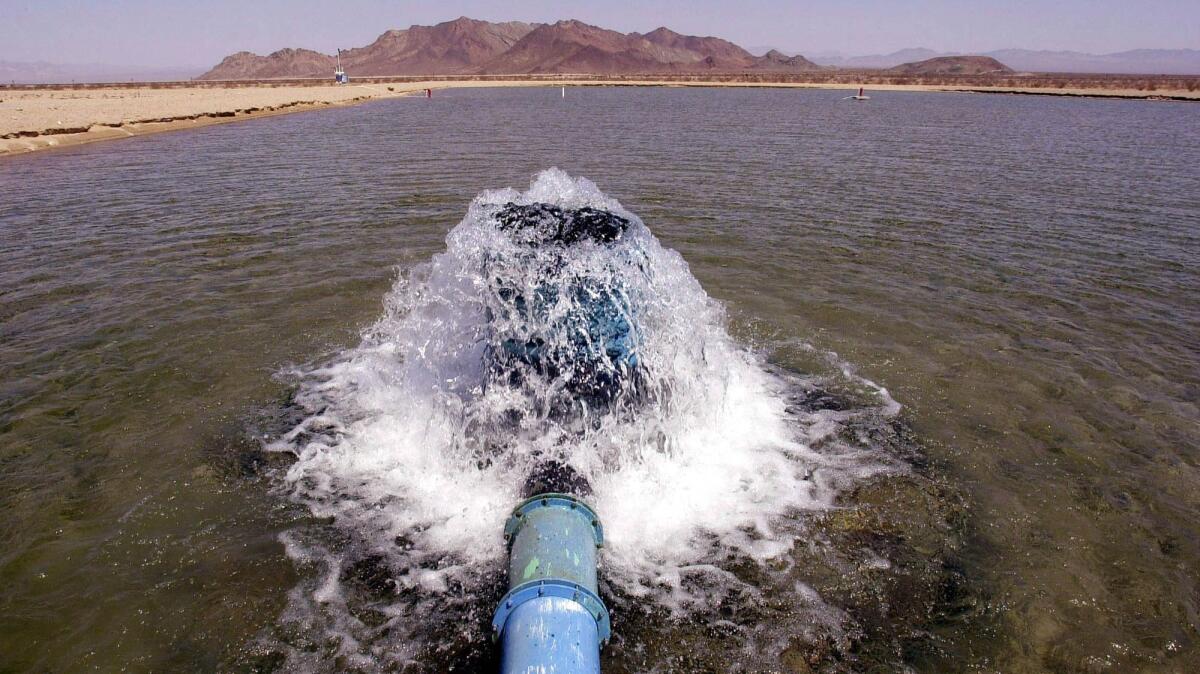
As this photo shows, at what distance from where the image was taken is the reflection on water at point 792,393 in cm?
555

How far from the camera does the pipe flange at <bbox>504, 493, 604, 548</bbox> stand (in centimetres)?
600

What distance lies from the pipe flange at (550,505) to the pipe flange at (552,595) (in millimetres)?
1046

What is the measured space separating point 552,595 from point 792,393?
5.97 m

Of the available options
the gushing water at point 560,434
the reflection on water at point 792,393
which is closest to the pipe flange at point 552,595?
the reflection on water at point 792,393

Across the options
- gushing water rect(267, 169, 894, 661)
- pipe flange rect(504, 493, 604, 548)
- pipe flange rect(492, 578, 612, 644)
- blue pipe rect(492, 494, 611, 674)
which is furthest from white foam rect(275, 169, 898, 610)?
pipe flange rect(492, 578, 612, 644)

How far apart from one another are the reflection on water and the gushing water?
1.35 feet

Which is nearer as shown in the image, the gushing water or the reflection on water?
the reflection on water

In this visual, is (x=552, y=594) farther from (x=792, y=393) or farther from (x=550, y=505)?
(x=792, y=393)

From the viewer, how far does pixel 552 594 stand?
189 inches

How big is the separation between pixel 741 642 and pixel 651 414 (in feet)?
10.4

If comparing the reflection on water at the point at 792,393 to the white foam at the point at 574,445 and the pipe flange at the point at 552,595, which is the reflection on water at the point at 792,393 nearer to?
the white foam at the point at 574,445

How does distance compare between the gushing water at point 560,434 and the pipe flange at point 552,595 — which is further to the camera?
the gushing water at point 560,434

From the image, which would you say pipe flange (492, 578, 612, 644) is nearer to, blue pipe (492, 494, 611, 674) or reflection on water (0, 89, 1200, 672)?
blue pipe (492, 494, 611, 674)

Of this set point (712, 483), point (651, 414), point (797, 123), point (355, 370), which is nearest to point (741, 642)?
point (712, 483)
